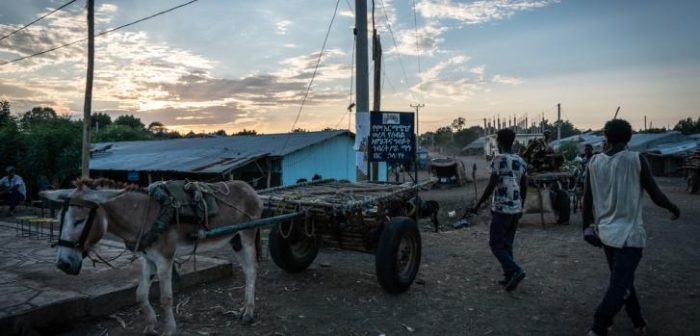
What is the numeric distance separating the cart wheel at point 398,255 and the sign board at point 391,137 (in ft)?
13.1

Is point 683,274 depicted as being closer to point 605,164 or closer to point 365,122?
point 605,164

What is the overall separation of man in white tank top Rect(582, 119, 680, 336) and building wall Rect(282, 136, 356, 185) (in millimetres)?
15737

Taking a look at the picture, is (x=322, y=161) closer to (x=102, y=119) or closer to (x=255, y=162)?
(x=255, y=162)

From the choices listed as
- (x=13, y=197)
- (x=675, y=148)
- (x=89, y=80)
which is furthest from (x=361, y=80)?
(x=675, y=148)

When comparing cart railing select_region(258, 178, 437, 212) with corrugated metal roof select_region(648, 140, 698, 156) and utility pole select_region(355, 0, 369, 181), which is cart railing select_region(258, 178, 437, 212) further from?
corrugated metal roof select_region(648, 140, 698, 156)

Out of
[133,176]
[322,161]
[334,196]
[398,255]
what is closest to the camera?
[398,255]

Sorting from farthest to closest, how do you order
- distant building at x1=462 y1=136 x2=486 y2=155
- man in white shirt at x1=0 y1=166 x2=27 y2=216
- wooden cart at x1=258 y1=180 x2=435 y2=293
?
distant building at x1=462 y1=136 x2=486 y2=155, man in white shirt at x1=0 y1=166 x2=27 y2=216, wooden cart at x1=258 y1=180 x2=435 y2=293

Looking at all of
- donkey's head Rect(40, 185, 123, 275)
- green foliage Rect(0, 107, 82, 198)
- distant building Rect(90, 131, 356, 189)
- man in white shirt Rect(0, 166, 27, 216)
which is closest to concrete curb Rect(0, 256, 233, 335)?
donkey's head Rect(40, 185, 123, 275)

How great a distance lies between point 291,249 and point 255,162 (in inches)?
504

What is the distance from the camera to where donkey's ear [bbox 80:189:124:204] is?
Answer: 3766 mm

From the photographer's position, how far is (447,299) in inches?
222

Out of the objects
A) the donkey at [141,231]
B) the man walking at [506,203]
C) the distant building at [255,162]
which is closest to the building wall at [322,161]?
the distant building at [255,162]

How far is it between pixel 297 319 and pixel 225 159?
14926 mm

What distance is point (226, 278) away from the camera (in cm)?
642
